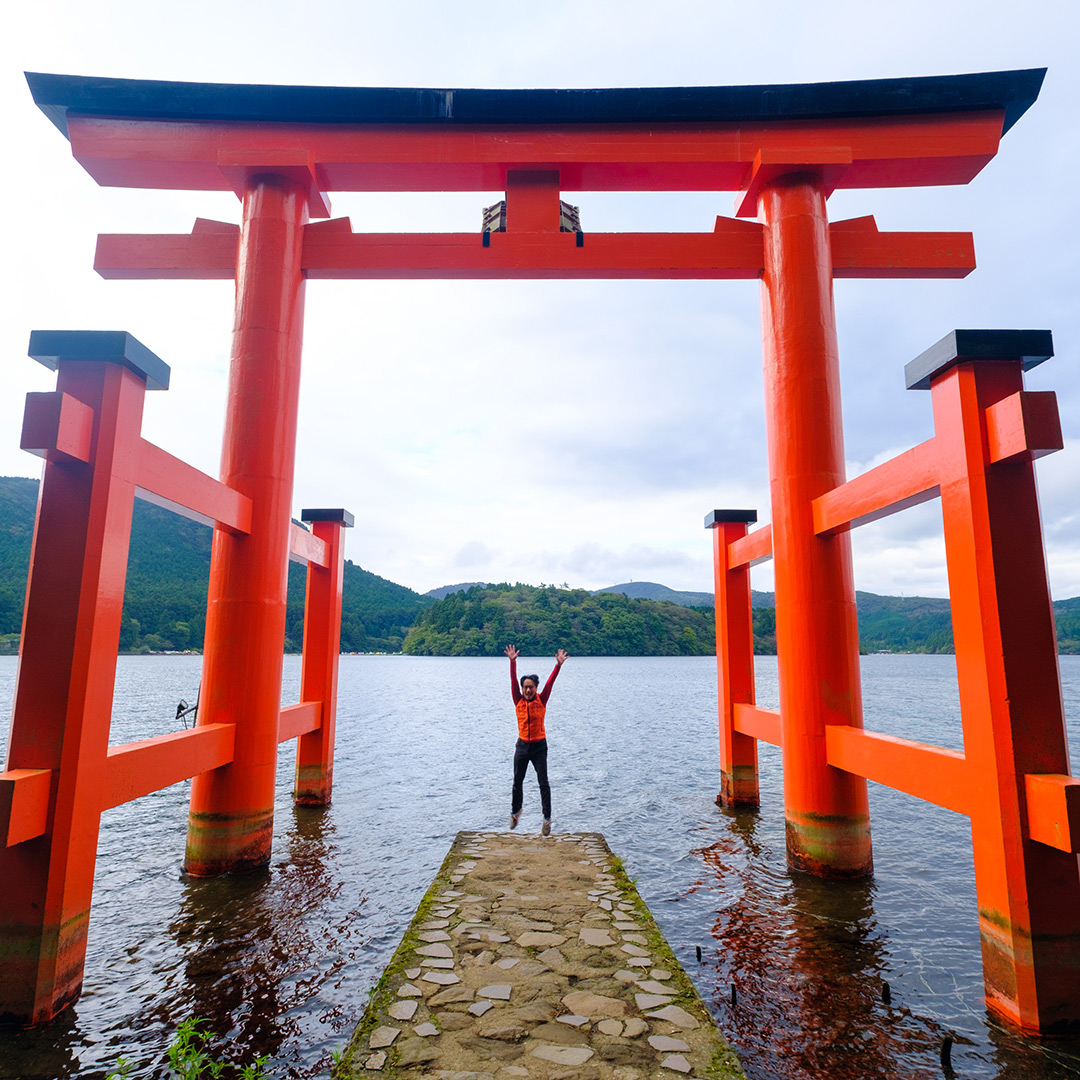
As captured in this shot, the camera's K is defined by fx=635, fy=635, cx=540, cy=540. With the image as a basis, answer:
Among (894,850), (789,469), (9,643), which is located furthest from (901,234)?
(9,643)

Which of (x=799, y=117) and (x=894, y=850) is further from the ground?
(x=799, y=117)

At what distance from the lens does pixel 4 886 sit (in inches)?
163

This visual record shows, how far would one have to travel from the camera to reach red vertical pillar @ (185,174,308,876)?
691 cm

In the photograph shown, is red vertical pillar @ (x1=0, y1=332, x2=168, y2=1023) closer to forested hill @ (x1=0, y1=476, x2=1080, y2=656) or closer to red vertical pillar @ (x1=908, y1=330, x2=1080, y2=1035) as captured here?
red vertical pillar @ (x1=908, y1=330, x2=1080, y2=1035)

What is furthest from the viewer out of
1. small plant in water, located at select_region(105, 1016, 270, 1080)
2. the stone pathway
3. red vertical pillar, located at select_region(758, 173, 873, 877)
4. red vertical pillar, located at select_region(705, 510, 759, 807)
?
red vertical pillar, located at select_region(705, 510, 759, 807)

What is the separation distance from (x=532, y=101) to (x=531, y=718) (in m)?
7.67

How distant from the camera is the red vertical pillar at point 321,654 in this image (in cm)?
1004

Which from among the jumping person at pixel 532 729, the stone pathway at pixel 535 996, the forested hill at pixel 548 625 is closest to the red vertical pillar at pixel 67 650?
the stone pathway at pixel 535 996

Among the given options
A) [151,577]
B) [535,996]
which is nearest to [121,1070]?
[535,996]

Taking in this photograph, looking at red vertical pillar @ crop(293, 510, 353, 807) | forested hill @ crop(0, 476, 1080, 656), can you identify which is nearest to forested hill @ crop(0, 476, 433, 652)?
forested hill @ crop(0, 476, 1080, 656)

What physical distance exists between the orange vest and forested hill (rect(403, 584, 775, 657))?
75574 millimetres

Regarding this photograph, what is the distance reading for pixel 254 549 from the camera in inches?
283

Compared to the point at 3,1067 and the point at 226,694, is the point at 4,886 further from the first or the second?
the point at 226,694

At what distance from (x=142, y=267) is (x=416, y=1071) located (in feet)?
28.6
